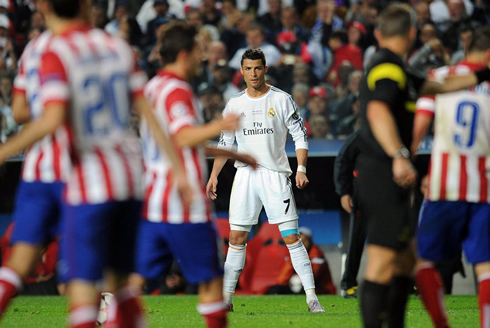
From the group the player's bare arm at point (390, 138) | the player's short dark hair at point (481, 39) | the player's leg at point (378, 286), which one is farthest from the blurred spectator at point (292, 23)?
the player's leg at point (378, 286)

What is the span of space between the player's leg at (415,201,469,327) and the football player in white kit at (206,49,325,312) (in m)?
3.43

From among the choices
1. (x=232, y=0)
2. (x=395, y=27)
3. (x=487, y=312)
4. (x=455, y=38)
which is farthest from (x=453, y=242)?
(x=232, y=0)

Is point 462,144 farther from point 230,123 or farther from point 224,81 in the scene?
point 224,81

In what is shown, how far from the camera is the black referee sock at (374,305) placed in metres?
5.21

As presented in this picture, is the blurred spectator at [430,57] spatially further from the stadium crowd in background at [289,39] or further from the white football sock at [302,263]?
the white football sock at [302,263]

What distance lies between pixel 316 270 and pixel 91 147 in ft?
27.2

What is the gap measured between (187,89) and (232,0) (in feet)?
40.7

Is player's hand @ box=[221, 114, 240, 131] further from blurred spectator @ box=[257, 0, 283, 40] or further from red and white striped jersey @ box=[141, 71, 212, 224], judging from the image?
blurred spectator @ box=[257, 0, 283, 40]

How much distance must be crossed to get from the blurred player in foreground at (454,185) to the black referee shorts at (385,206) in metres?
0.51

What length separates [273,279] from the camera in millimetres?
12562

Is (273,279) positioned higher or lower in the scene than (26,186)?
lower

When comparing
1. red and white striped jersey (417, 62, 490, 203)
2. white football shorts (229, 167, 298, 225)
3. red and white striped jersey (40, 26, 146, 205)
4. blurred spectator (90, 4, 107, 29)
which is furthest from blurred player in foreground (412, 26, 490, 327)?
blurred spectator (90, 4, 107, 29)

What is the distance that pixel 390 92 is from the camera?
17.0ft

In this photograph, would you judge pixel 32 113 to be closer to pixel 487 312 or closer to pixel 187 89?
pixel 187 89
